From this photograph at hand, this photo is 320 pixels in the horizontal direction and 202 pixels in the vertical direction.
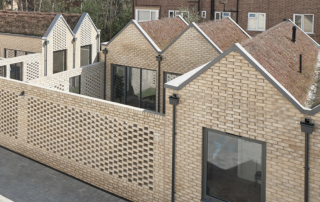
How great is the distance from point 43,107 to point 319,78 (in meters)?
8.57

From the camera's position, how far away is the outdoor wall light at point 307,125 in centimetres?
805

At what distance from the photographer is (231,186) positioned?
9641mm

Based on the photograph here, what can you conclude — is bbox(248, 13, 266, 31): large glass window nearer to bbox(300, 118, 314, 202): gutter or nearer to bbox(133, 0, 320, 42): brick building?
bbox(133, 0, 320, 42): brick building

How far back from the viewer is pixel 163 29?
1942cm

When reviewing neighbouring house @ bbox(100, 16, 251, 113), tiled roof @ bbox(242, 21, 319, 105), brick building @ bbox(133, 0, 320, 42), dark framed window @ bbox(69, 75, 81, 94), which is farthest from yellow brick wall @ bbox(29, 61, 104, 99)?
brick building @ bbox(133, 0, 320, 42)

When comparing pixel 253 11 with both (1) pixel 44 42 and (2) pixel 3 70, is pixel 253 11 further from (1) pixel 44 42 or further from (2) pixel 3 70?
(2) pixel 3 70

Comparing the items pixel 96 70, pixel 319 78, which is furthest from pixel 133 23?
pixel 319 78

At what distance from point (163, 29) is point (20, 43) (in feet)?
25.4

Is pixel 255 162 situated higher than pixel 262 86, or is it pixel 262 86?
pixel 262 86

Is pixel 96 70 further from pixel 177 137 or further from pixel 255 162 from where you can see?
pixel 255 162

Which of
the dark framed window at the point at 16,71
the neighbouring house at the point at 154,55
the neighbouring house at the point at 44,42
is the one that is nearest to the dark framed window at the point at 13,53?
the neighbouring house at the point at 44,42

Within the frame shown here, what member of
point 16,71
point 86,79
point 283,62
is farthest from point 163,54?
point 283,62

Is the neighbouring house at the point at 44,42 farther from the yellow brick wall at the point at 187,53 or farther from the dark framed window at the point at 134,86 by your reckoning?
the yellow brick wall at the point at 187,53

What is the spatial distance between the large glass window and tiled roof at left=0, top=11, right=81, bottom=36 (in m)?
16.5
